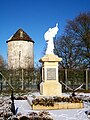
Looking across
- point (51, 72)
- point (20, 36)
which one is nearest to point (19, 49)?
point (20, 36)

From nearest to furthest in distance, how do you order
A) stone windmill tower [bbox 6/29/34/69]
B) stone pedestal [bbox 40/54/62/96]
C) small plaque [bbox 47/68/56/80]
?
1. stone pedestal [bbox 40/54/62/96]
2. small plaque [bbox 47/68/56/80]
3. stone windmill tower [bbox 6/29/34/69]

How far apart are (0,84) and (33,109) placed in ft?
51.2

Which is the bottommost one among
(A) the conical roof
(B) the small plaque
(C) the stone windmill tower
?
(B) the small plaque

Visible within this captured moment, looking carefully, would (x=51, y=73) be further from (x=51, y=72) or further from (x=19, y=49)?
(x=19, y=49)

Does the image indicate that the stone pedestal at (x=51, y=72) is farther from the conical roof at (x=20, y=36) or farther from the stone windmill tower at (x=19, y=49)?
the conical roof at (x=20, y=36)

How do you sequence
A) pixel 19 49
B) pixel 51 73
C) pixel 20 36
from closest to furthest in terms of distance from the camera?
1. pixel 51 73
2. pixel 19 49
3. pixel 20 36

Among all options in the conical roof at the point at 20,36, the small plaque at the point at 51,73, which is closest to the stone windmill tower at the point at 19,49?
the conical roof at the point at 20,36

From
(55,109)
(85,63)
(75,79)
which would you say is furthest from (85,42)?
(55,109)

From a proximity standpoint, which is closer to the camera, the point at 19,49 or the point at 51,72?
the point at 51,72

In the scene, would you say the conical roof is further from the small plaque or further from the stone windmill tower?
the small plaque

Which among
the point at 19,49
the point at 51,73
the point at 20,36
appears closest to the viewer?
the point at 51,73

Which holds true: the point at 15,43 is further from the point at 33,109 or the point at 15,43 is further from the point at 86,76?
the point at 33,109

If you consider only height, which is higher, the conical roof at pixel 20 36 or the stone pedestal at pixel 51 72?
the conical roof at pixel 20 36

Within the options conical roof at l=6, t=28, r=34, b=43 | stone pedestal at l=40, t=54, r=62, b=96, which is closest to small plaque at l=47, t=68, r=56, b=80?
stone pedestal at l=40, t=54, r=62, b=96
